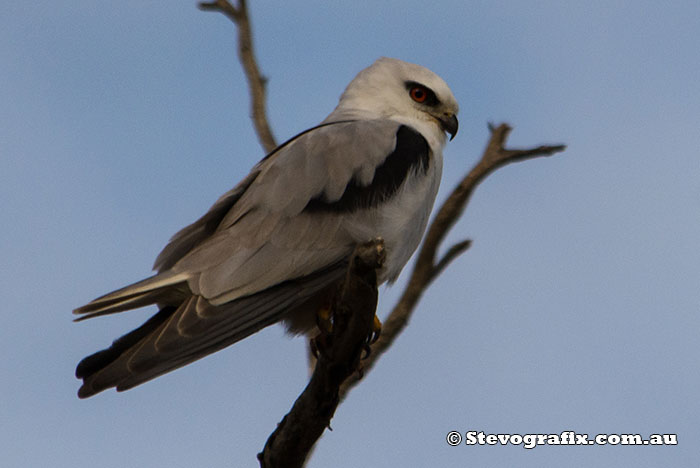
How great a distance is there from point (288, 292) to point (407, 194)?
856 millimetres

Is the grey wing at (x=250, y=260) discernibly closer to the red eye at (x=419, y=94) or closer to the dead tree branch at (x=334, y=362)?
the dead tree branch at (x=334, y=362)

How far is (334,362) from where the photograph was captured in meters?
3.69

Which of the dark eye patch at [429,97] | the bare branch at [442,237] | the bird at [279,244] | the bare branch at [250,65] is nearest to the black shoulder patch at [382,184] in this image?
the bird at [279,244]

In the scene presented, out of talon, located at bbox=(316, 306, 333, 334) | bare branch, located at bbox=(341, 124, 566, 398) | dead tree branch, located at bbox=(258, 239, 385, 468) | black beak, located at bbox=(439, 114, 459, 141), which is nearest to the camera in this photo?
dead tree branch, located at bbox=(258, 239, 385, 468)

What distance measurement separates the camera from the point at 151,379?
3.76 meters

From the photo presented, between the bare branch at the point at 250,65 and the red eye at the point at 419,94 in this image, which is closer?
the red eye at the point at 419,94

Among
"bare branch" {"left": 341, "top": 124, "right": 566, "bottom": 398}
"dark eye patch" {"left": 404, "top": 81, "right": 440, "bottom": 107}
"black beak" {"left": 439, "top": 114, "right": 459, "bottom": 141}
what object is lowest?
"bare branch" {"left": 341, "top": 124, "right": 566, "bottom": 398}

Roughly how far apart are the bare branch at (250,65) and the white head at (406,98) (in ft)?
2.03

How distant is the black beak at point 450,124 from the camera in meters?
5.67

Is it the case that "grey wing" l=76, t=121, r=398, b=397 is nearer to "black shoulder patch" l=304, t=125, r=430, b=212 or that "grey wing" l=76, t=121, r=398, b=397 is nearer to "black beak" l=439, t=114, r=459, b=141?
"black shoulder patch" l=304, t=125, r=430, b=212

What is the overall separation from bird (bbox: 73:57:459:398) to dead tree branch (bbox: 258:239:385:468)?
15.5 inches

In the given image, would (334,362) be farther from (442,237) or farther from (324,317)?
(442,237)

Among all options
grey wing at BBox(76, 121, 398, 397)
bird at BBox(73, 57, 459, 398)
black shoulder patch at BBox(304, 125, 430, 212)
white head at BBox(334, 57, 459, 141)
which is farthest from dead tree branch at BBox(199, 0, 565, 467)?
white head at BBox(334, 57, 459, 141)

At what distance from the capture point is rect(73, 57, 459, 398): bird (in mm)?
3922
